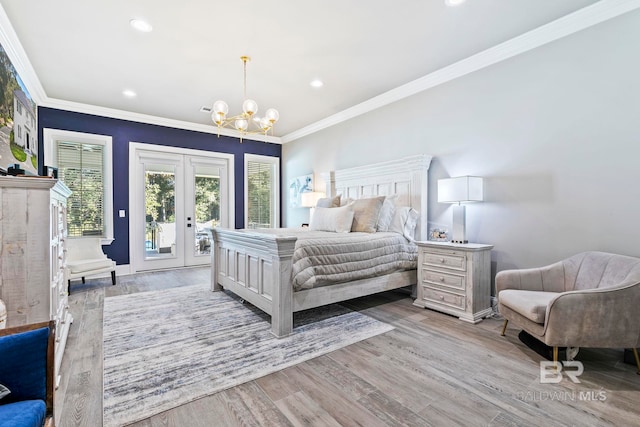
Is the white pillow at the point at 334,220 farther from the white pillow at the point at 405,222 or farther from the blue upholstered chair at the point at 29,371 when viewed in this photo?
the blue upholstered chair at the point at 29,371

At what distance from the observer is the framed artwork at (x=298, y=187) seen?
6023 millimetres

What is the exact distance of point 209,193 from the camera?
6.14 m

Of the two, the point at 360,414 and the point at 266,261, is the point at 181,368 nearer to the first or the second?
the point at 266,261

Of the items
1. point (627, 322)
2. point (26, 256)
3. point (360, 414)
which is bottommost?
point (360, 414)

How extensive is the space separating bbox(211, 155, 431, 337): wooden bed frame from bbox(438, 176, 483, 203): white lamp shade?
0.66 m

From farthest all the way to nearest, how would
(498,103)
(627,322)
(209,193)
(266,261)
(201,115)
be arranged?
(209,193) → (201,115) → (498,103) → (266,261) → (627,322)

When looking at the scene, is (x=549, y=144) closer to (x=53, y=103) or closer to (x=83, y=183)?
(x=83, y=183)

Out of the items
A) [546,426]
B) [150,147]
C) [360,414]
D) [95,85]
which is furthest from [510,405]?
[150,147]

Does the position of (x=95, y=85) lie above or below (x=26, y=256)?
above

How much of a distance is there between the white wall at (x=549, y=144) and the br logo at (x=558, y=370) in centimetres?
105

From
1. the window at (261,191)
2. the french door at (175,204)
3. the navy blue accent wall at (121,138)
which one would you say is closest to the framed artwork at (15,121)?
the navy blue accent wall at (121,138)

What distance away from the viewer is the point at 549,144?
9.39 ft

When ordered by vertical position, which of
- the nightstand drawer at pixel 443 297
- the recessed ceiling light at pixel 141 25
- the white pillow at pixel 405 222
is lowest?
the nightstand drawer at pixel 443 297

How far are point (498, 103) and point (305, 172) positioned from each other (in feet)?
12.2
